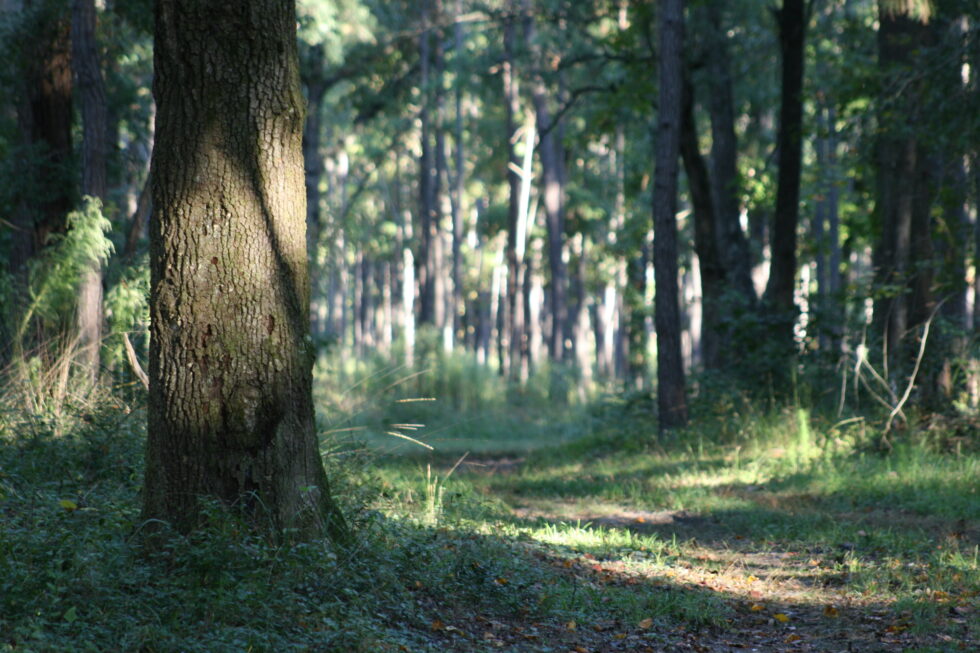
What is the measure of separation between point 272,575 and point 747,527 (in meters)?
4.64

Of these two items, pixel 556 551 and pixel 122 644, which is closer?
pixel 122 644

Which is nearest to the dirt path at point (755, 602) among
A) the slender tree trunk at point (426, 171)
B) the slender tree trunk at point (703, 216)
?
the slender tree trunk at point (703, 216)

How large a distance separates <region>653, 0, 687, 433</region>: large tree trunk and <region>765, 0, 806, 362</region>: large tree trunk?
205 cm

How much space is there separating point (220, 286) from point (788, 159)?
11.4m

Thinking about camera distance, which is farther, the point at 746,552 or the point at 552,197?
the point at 552,197

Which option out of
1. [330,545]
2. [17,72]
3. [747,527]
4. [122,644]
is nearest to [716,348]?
[747,527]

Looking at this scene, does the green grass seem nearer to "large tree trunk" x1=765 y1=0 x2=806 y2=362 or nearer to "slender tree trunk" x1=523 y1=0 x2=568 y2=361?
→ "large tree trunk" x1=765 y1=0 x2=806 y2=362

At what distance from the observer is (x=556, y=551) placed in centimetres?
639

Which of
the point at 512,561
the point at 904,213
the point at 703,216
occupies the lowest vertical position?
the point at 512,561

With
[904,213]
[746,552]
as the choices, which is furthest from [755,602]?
[904,213]

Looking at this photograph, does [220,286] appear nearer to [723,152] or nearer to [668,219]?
[668,219]

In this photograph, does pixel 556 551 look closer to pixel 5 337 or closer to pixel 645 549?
pixel 645 549

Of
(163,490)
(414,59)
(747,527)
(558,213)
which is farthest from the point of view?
(414,59)

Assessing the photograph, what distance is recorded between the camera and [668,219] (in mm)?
12398
